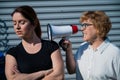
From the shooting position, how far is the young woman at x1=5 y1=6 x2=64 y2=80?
4379 millimetres

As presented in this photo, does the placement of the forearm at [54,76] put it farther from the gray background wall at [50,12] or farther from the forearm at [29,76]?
the gray background wall at [50,12]

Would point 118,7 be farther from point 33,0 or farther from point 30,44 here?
point 30,44

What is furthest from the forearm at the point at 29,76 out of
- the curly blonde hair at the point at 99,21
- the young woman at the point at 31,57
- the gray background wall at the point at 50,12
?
the gray background wall at the point at 50,12

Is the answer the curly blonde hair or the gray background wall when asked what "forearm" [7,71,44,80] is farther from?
the gray background wall

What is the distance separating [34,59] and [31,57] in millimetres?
41

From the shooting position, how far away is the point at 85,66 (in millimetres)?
4605

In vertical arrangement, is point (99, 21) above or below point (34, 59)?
above

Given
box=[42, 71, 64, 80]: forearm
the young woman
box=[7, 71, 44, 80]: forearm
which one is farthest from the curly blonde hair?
box=[7, 71, 44, 80]: forearm

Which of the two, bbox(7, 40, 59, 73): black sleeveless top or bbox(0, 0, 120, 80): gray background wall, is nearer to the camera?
bbox(7, 40, 59, 73): black sleeveless top

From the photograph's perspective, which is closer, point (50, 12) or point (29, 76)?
point (29, 76)

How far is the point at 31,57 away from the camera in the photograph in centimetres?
444

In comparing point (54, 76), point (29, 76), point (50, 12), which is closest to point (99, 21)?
point (54, 76)

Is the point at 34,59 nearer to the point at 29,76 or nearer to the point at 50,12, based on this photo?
the point at 29,76

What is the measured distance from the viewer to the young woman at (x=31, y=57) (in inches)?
172
